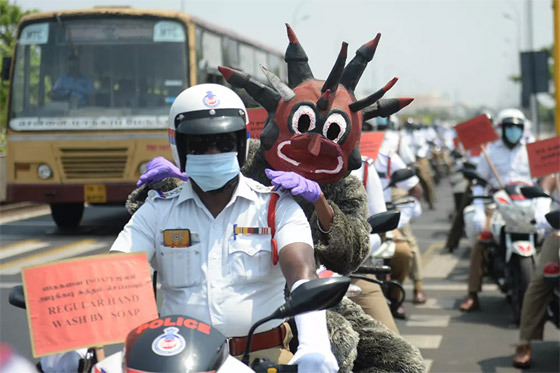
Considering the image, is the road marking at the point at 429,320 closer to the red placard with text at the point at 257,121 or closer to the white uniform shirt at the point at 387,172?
the white uniform shirt at the point at 387,172

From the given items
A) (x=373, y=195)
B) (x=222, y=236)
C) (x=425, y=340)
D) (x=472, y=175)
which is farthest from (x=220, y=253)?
(x=472, y=175)

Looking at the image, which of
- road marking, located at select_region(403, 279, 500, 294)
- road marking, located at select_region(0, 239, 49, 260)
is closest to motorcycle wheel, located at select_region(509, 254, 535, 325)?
road marking, located at select_region(403, 279, 500, 294)

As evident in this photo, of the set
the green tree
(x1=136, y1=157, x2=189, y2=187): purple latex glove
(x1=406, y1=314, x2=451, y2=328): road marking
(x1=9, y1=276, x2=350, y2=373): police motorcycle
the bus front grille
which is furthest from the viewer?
the green tree

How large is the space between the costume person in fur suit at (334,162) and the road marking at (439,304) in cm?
537

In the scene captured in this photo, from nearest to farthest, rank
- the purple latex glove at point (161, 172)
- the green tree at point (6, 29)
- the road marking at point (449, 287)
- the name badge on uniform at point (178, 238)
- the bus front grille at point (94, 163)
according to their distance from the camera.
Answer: the name badge on uniform at point (178, 238) → the purple latex glove at point (161, 172) → the road marking at point (449, 287) → the bus front grille at point (94, 163) → the green tree at point (6, 29)

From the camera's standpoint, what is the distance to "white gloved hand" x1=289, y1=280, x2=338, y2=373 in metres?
3.07

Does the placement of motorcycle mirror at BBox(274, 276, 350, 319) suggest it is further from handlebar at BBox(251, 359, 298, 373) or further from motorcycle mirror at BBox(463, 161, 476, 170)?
motorcycle mirror at BBox(463, 161, 476, 170)

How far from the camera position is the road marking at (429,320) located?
370 inches

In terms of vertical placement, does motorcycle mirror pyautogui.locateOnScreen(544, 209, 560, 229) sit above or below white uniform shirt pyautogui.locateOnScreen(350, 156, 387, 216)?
below

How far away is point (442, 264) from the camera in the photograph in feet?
45.0

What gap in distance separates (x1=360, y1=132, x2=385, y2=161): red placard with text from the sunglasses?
3.78 m

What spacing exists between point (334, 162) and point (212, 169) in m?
1.57

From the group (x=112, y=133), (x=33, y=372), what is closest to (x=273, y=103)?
(x=33, y=372)

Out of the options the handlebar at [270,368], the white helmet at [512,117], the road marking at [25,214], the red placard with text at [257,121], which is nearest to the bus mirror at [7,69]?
the road marking at [25,214]
